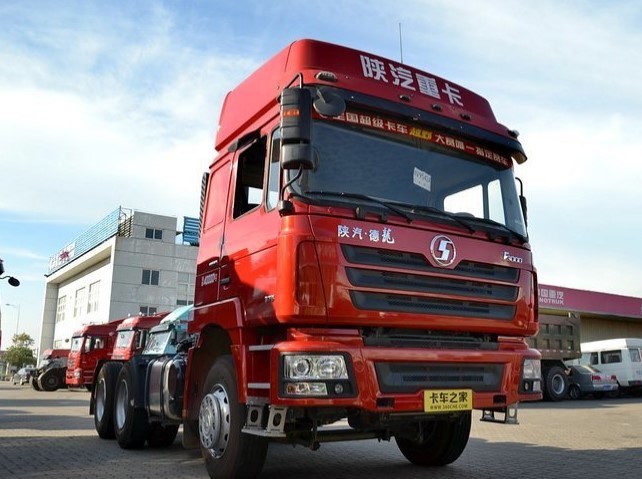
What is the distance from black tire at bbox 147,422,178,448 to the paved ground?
0.13 m

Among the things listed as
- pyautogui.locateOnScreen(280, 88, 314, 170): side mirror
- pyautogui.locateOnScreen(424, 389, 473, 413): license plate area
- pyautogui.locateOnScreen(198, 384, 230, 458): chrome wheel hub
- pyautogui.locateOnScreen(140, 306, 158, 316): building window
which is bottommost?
pyautogui.locateOnScreen(198, 384, 230, 458): chrome wheel hub

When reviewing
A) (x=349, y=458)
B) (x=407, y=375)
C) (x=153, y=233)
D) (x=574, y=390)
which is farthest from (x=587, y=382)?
(x=153, y=233)

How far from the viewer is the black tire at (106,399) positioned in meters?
8.73

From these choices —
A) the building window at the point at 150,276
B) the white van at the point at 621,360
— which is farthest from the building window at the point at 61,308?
the white van at the point at 621,360

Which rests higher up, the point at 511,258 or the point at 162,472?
the point at 511,258

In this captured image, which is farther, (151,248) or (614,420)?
(151,248)

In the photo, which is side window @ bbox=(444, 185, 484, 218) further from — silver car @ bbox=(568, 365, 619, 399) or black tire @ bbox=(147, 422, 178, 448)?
silver car @ bbox=(568, 365, 619, 399)

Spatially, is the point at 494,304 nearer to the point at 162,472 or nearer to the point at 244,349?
A: the point at 244,349

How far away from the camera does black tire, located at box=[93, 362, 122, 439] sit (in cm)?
873

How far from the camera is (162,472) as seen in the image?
6.31 metres

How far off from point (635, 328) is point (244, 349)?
42.4m

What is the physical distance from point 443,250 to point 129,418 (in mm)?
4932

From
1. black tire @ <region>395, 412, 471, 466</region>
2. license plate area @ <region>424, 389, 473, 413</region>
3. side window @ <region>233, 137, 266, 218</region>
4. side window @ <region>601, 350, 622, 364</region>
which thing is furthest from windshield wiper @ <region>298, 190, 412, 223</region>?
side window @ <region>601, 350, 622, 364</region>

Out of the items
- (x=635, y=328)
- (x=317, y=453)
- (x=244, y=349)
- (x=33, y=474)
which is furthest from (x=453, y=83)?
(x=635, y=328)
